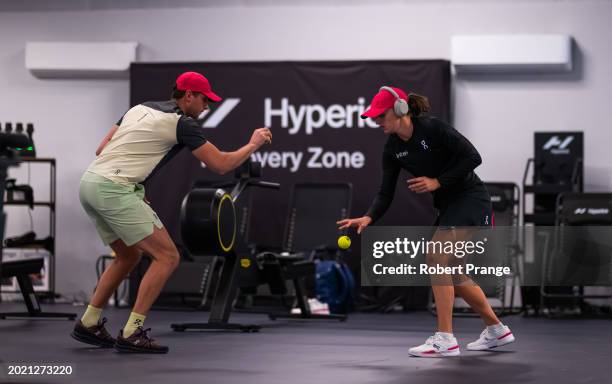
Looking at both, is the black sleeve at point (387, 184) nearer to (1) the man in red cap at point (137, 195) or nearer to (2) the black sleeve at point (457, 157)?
(2) the black sleeve at point (457, 157)

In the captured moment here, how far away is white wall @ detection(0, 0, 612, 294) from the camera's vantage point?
29.3 ft

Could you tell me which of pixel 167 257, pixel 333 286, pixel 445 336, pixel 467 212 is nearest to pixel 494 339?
pixel 445 336

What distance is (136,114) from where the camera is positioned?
4.98 metres

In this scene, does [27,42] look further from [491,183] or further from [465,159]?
[465,159]

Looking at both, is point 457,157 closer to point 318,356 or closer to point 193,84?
point 318,356

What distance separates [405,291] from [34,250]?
3582 millimetres

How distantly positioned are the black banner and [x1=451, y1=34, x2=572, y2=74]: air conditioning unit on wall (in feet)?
1.05

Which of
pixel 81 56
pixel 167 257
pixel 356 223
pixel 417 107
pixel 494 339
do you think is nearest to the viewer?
pixel 356 223

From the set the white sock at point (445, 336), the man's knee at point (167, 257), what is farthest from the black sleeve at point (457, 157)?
the man's knee at point (167, 257)

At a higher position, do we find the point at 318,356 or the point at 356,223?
the point at 356,223

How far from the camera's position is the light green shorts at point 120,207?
4.79 metres

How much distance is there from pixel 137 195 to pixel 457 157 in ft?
5.39

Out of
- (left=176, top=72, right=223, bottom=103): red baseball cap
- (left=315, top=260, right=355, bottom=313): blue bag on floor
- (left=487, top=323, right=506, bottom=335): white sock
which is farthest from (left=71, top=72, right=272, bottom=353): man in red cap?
(left=315, top=260, right=355, bottom=313): blue bag on floor

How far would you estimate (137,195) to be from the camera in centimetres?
492
